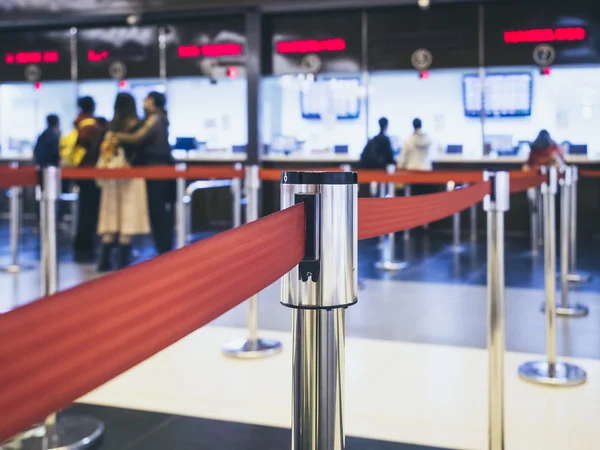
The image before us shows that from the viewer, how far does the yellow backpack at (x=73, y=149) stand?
7895 mm

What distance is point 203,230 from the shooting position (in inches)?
449

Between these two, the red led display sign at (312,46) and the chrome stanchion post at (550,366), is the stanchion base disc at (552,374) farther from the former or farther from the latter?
the red led display sign at (312,46)

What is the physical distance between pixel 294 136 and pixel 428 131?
79.8 inches

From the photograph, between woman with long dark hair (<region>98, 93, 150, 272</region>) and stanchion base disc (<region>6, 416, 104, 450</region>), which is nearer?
stanchion base disc (<region>6, 416, 104, 450</region>)

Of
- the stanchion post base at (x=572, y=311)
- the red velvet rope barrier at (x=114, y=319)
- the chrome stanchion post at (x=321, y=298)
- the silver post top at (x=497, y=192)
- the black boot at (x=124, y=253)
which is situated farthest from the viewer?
the black boot at (x=124, y=253)

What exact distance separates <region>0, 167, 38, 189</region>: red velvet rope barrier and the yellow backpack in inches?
182

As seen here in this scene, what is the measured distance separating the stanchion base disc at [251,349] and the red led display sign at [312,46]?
752 cm

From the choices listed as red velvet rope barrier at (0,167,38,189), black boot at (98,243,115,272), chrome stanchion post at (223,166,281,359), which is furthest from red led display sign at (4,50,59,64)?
red velvet rope barrier at (0,167,38,189)

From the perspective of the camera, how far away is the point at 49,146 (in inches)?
338

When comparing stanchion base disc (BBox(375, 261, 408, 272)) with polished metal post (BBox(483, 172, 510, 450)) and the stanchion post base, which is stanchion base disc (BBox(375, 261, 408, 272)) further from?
polished metal post (BBox(483, 172, 510, 450))

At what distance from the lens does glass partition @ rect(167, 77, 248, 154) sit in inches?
491

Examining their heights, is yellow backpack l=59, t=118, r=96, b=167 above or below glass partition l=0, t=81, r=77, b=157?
below

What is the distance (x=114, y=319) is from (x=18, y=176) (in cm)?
293

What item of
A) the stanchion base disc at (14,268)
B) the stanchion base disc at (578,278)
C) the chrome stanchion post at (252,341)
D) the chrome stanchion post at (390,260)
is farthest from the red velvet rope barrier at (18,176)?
the stanchion base disc at (578,278)
